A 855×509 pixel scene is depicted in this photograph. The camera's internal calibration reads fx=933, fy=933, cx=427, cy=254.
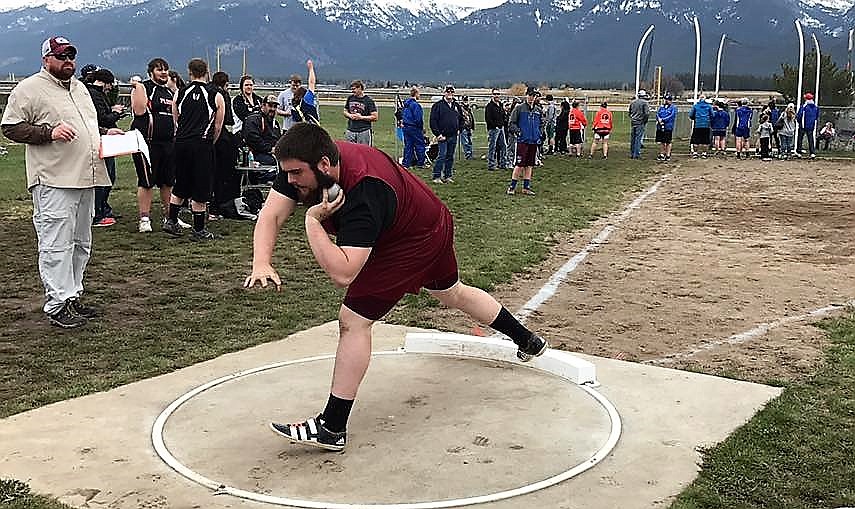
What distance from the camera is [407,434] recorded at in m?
5.00

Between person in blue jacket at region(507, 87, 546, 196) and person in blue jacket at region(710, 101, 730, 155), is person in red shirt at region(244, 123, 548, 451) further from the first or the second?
person in blue jacket at region(710, 101, 730, 155)

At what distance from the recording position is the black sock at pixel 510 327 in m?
5.84

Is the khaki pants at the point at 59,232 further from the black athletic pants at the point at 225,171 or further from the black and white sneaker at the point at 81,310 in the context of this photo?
the black athletic pants at the point at 225,171

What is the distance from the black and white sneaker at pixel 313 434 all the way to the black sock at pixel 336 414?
0.08 ft

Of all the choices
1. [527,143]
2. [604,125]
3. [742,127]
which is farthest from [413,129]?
[742,127]

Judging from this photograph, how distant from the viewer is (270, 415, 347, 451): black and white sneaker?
15.3 feet

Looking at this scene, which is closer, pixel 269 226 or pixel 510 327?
pixel 269 226

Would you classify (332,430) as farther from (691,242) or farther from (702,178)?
(702,178)

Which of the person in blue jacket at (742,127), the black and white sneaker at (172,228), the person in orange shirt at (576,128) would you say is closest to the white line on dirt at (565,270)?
the black and white sneaker at (172,228)

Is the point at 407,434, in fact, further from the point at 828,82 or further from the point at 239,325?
the point at 828,82

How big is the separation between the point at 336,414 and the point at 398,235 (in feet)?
3.17

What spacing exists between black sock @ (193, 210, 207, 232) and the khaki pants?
3.81m

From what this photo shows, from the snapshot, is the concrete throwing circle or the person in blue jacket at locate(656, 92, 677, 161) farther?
the person in blue jacket at locate(656, 92, 677, 161)

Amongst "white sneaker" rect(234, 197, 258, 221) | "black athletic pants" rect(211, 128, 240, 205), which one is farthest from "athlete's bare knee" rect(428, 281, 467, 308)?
"white sneaker" rect(234, 197, 258, 221)
